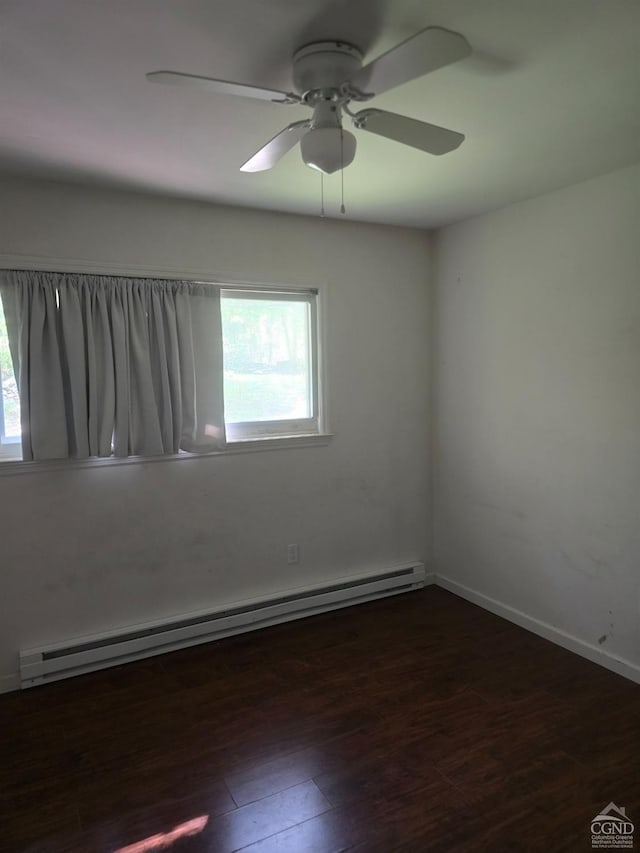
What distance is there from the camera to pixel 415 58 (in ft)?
4.26

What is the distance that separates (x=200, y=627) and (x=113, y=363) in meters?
1.55

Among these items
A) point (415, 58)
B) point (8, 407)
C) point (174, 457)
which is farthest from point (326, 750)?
point (415, 58)

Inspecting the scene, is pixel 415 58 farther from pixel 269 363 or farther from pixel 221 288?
pixel 269 363

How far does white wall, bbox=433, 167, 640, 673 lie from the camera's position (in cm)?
262

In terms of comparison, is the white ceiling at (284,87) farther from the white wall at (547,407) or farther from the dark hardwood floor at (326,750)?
the dark hardwood floor at (326,750)

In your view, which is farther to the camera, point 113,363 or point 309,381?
point 309,381

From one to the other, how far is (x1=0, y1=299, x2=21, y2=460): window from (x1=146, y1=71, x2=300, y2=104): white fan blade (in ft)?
5.76

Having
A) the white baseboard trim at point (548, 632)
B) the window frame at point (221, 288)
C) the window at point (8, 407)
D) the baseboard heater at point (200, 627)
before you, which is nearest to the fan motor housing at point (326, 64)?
the window frame at point (221, 288)

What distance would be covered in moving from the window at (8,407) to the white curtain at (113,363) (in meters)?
0.09

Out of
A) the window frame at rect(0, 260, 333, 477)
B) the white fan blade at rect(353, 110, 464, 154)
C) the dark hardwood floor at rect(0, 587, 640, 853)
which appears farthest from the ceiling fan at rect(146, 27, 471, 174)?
the dark hardwood floor at rect(0, 587, 640, 853)

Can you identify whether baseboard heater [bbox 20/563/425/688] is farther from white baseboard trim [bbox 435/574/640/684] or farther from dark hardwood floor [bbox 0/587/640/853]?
white baseboard trim [bbox 435/574/640/684]

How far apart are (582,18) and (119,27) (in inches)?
49.1

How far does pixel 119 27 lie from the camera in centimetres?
142

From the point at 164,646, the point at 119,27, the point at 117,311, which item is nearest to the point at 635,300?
the point at 119,27
